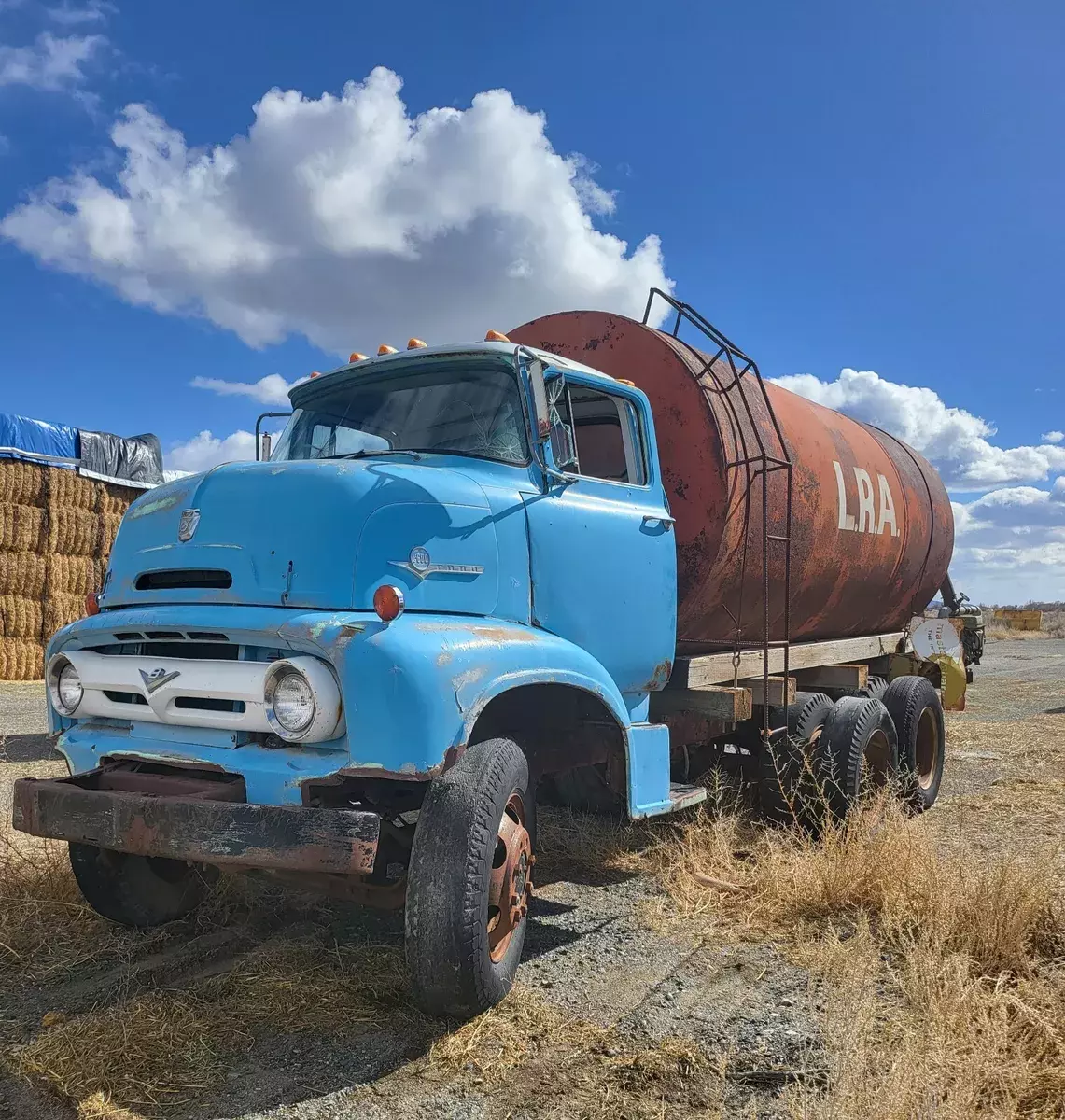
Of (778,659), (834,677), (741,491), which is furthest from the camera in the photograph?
(834,677)

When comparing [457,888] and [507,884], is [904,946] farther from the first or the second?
[457,888]

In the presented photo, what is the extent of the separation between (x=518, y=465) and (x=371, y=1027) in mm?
2293

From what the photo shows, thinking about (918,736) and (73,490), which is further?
(73,490)

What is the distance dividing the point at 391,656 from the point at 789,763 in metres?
3.77

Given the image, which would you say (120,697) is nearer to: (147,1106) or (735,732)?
(147,1106)

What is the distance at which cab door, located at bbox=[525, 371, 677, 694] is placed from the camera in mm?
4195

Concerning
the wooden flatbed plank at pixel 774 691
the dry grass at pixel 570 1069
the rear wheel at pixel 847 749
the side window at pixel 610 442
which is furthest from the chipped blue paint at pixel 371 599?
the rear wheel at pixel 847 749

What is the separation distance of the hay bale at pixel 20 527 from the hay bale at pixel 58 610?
2.71 feet

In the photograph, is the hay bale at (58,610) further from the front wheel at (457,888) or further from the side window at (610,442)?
the front wheel at (457,888)

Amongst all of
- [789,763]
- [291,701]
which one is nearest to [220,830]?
[291,701]

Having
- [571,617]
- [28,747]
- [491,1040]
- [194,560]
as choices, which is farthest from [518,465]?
[28,747]

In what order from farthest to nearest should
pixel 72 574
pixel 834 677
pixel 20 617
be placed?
1. pixel 72 574
2. pixel 20 617
3. pixel 834 677

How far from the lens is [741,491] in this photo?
5527 mm

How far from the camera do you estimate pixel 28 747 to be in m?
8.96
